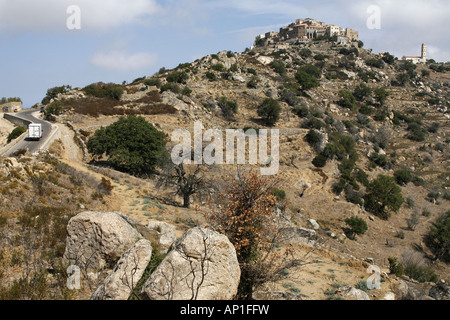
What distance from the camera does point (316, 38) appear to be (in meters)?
103

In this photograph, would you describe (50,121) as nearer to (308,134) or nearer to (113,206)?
(113,206)

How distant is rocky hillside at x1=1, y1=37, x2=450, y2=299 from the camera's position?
13.5 metres

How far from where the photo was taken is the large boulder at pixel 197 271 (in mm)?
4898

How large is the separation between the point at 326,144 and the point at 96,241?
2972cm

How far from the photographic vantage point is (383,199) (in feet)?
88.9

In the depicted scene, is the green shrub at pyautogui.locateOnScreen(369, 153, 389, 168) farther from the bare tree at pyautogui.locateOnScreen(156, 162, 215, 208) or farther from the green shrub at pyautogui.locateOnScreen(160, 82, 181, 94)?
the bare tree at pyautogui.locateOnScreen(156, 162, 215, 208)

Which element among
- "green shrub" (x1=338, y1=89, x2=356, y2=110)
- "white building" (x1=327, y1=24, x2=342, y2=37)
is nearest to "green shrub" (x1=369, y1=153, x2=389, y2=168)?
"green shrub" (x1=338, y1=89, x2=356, y2=110)

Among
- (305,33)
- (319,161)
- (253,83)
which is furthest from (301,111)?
(305,33)

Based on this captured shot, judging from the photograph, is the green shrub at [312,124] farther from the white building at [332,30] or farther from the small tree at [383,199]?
the white building at [332,30]

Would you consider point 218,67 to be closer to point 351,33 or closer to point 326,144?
point 326,144

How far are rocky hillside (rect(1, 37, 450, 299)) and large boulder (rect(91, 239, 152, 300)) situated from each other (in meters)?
0.09

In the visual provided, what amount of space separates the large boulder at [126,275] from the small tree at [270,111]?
34.5 metres
